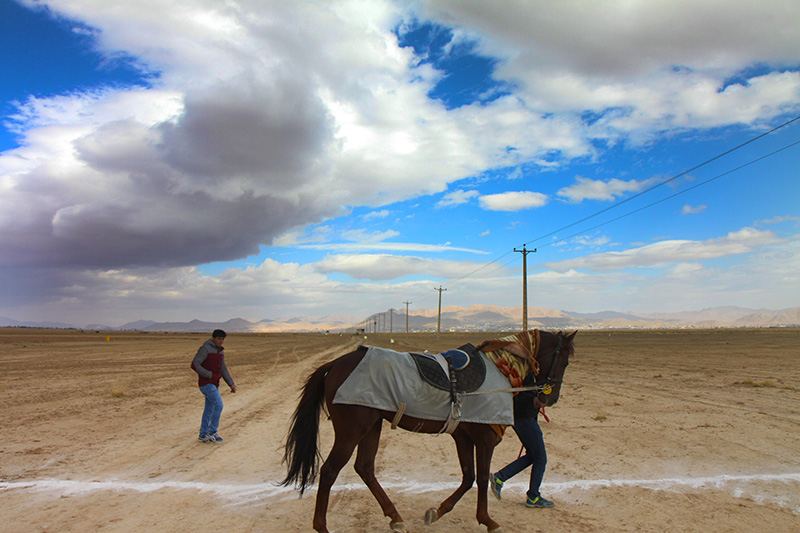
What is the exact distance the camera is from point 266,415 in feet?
36.1

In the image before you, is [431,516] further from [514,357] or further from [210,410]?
[210,410]

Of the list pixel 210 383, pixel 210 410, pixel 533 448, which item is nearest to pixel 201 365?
pixel 210 383

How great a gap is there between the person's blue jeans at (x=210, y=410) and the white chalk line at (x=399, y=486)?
7.29ft

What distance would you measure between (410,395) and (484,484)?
1.21 meters

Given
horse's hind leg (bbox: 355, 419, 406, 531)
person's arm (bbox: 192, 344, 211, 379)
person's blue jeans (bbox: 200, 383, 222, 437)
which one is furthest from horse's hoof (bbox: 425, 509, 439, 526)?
person's arm (bbox: 192, 344, 211, 379)

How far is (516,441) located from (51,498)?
7.36 metres

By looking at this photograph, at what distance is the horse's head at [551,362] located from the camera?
205 inches

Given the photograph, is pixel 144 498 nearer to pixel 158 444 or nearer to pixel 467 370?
pixel 158 444

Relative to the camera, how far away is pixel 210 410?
27.1ft

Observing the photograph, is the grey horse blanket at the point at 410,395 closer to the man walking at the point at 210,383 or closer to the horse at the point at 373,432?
the horse at the point at 373,432

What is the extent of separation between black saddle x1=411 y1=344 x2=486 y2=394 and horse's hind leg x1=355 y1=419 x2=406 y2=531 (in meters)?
0.72

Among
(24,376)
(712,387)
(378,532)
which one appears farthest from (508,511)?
(24,376)

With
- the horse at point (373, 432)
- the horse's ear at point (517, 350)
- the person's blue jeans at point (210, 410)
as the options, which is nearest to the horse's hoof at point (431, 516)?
the horse at point (373, 432)

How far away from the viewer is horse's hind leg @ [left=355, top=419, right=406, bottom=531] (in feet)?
15.1
